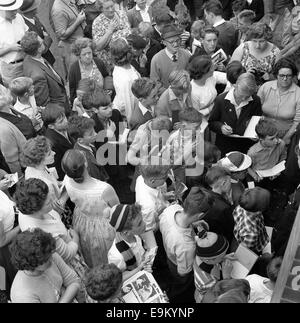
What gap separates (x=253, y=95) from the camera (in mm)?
5301

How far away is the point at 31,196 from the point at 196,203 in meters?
1.14

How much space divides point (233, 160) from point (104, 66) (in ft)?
7.46

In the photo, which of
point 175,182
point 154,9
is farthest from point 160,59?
point 175,182

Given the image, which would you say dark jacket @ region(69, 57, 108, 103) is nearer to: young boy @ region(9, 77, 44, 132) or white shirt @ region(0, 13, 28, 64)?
white shirt @ region(0, 13, 28, 64)

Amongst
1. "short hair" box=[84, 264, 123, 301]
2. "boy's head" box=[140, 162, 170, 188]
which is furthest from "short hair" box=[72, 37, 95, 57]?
"short hair" box=[84, 264, 123, 301]

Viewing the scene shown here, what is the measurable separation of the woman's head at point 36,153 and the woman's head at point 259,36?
299 cm

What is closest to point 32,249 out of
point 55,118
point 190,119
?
point 55,118

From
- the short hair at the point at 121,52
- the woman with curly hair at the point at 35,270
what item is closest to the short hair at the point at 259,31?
the short hair at the point at 121,52

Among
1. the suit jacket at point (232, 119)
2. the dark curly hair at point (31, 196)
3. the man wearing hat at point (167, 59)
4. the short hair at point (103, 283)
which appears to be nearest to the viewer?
the short hair at point (103, 283)

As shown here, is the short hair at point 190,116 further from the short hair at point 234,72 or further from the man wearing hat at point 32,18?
the man wearing hat at point 32,18

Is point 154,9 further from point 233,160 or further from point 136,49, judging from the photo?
point 233,160

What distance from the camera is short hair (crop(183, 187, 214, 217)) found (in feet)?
12.1

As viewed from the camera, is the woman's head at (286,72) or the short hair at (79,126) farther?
the woman's head at (286,72)

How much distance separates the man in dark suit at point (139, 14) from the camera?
7242mm
